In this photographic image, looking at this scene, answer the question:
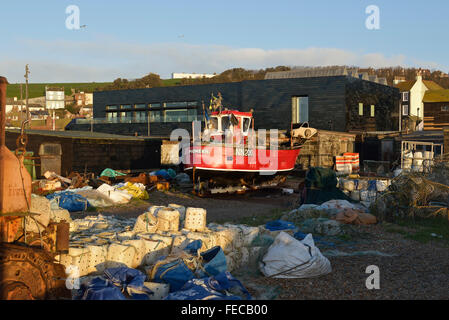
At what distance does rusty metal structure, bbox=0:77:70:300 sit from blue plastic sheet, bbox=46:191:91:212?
941 centimetres

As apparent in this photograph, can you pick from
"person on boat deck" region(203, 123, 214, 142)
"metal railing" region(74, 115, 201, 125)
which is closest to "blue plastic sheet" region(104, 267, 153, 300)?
"person on boat deck" region(203, 123, 214, 142)

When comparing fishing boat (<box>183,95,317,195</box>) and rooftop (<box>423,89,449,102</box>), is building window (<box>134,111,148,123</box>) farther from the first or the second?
rooftop (<box>423,89,449,102</box>)

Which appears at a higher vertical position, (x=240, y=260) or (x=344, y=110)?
(x=344, y=110)

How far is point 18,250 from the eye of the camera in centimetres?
468

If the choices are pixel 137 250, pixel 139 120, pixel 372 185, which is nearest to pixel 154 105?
pixel 139 120

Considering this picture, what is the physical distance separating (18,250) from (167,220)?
398 centimetres

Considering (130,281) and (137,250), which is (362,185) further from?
(130,281)

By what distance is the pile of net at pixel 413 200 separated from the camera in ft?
39.5

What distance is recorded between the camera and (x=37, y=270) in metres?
4.81

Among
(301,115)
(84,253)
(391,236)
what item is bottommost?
(391,236)

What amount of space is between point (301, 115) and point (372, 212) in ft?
81.4
